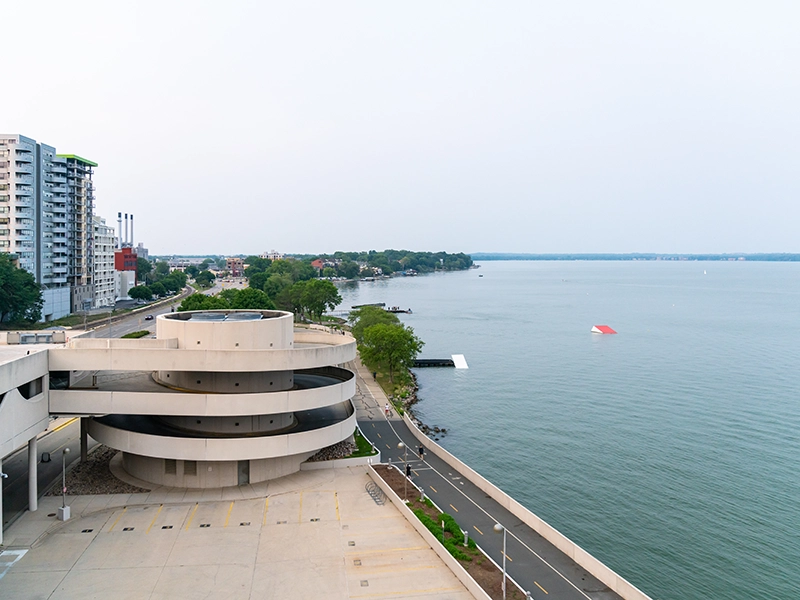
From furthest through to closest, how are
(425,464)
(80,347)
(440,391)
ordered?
(440,391) < (425,464) < (80,347)

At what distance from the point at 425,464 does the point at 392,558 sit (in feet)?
37.8

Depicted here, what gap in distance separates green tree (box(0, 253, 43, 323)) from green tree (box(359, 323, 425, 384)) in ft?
157

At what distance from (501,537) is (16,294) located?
3050 inches

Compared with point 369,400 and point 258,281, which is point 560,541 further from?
point 258,281

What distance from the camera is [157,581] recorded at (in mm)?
24547

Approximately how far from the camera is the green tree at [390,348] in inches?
2657

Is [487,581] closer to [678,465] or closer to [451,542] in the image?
[451,542]

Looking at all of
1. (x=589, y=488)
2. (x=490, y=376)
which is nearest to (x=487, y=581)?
(x=589, y=488)

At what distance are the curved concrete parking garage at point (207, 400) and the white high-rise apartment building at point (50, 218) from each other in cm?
6708

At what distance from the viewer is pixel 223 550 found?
2711 centimetres

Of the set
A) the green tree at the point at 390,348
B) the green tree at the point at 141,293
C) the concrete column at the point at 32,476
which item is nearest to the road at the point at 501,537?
the concrete column at the point at 32,476

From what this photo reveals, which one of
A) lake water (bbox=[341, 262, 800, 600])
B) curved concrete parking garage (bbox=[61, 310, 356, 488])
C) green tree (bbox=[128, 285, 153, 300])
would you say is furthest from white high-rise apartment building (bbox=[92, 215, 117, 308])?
curved concrete parking garage (bbox=[61, 310, 356, 488])

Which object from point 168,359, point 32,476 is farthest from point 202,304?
point 32,476

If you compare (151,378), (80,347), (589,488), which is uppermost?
(80,347)
